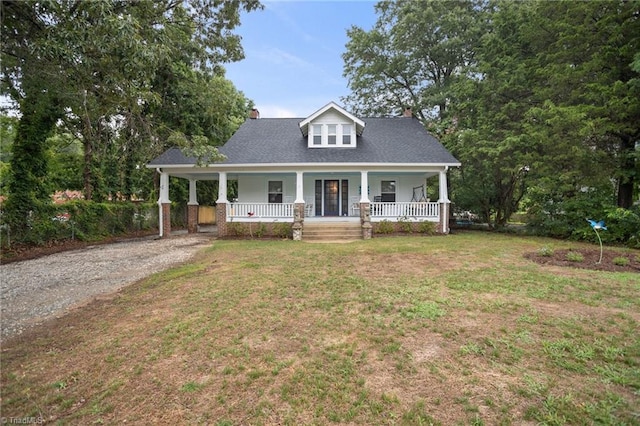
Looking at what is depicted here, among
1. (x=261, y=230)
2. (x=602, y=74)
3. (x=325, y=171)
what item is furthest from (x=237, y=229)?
(x=602, y=74)

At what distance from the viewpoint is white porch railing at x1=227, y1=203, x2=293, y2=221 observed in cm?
1398

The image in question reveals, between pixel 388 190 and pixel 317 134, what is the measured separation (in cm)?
489

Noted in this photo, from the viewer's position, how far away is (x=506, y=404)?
8.60 feet

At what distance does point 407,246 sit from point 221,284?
6585mm

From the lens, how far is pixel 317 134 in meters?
15.6

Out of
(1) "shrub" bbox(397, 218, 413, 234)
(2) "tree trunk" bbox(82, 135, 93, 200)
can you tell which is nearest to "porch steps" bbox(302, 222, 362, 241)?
(1) "shrub" bbox(397, 218, 413, 234)

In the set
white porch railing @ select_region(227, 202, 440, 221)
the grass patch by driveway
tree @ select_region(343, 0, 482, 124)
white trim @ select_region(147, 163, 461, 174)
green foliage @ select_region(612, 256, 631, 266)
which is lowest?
the grass patch by driveway

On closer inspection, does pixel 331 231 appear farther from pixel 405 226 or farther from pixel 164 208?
pixel 164 208

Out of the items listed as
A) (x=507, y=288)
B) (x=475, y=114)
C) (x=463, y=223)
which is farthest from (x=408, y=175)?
(x=507, y=288)

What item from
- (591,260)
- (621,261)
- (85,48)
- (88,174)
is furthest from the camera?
(88,174)

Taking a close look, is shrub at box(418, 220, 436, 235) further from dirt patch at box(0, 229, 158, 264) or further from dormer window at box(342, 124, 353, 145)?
dirt patch at box(0, 229, 158, 264)

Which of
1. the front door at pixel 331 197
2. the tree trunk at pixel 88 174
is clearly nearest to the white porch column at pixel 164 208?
the tree trunk at pixel 88 174

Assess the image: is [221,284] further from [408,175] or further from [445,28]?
[445,28]

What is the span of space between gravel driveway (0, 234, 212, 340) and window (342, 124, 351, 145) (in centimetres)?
883
